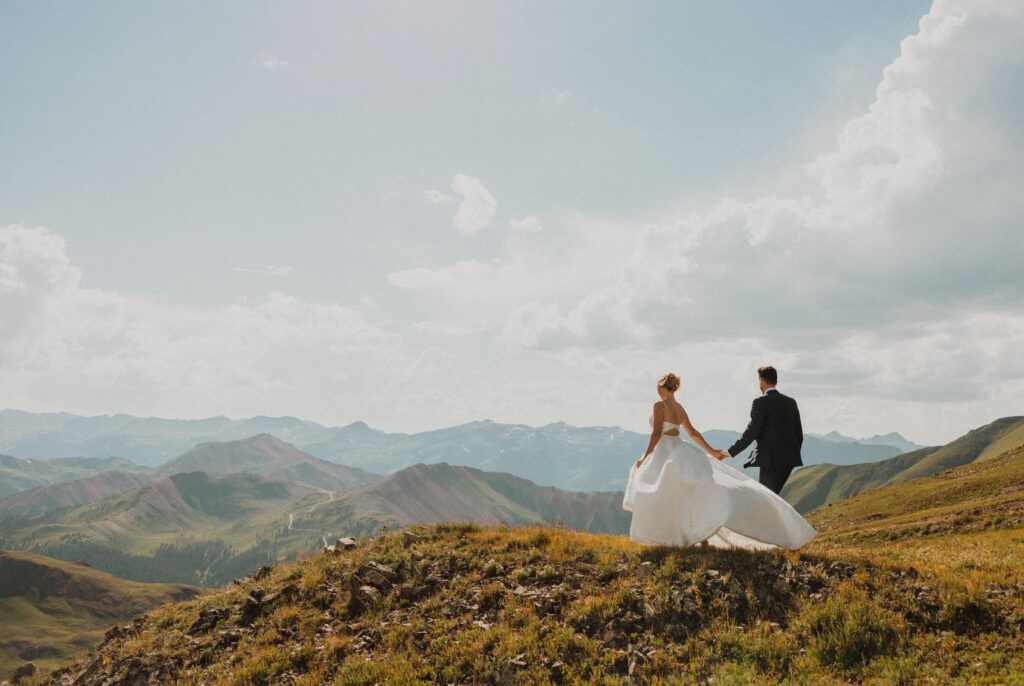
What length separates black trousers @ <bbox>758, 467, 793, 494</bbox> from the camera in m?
13.9

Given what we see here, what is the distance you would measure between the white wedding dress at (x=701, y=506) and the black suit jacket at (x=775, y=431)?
37.1 inches

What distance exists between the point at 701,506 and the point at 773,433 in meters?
2.83

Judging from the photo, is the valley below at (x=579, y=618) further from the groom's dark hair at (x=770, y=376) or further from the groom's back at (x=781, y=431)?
the groom's dark hair at (x=770, y=376)

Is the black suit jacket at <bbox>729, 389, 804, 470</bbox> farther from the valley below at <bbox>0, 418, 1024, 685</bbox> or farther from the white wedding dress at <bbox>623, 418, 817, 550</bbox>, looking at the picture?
the valley below at <bbox>0, 418, 1024, 685</bbox>

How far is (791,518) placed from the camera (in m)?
13.1

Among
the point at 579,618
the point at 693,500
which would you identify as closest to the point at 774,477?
the point at 693,500

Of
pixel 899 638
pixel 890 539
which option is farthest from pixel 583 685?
pixel 890 539

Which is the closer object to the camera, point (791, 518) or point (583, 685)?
point (583, 685)

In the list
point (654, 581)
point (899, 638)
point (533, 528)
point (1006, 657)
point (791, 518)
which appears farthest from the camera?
point (533, 528)

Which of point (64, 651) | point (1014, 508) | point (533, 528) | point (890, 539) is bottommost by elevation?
point (64, 651)

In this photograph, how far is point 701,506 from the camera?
1302 centimetres

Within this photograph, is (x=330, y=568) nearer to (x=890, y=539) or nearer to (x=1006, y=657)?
(x=1006, y=657)

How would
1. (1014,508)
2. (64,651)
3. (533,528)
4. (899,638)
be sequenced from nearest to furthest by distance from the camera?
(899,638) < (533,528) < (1014,508) < (64,651)

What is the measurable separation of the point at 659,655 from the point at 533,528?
25.9ft
